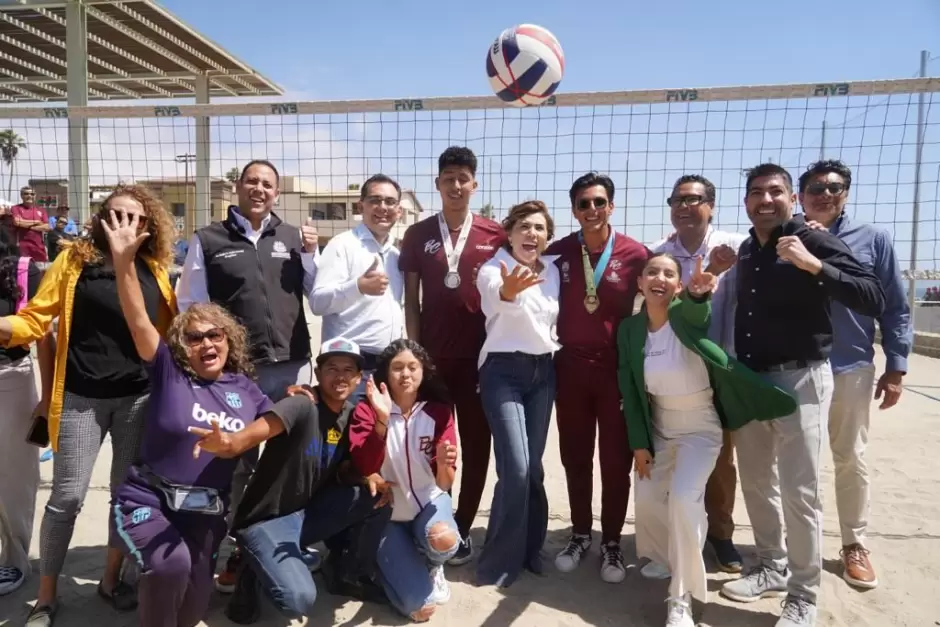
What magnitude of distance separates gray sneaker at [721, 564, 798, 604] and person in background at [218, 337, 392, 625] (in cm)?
185

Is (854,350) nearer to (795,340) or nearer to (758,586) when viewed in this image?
(795,340)

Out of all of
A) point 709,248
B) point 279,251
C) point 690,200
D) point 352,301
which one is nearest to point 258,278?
point 279,251

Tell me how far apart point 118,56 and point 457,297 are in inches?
757

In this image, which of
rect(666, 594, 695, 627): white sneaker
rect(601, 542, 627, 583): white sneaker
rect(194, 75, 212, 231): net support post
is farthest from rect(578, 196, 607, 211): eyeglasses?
rect(194, 75, 212, 231): net support post

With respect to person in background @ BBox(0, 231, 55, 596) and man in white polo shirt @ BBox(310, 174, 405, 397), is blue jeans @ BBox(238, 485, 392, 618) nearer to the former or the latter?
man in white polo shirt @ BBox(310, 174, 405, 397)

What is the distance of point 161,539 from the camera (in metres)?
2.58

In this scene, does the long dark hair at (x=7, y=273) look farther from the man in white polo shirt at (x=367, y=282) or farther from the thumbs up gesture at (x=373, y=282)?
the thumbs up gesture at (x=373, y=282)

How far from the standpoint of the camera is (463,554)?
3.66 metres

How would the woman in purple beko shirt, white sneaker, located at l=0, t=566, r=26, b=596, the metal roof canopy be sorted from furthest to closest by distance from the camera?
the metal roof canopy
white sneaker, located at l=0, t=566, r=26, b=596
the woman in purple beko shirt

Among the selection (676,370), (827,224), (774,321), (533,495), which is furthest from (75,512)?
(827,224)

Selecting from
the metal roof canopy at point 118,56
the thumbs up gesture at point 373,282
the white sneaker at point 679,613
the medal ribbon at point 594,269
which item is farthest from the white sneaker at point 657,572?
the metal roof canopy at point 118,56

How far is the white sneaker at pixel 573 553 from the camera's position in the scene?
11.6ft

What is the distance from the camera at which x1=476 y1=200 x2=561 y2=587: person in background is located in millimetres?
3260

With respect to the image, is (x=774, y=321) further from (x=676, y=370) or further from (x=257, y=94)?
(x=257, y=94)
